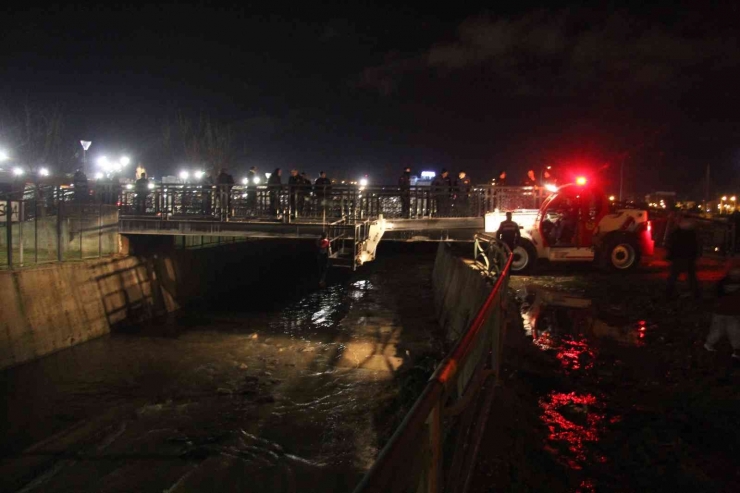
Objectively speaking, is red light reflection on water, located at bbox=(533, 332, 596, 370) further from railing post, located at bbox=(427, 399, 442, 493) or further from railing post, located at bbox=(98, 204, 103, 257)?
railing post, located at bbox=(98, 204, 103, 257)

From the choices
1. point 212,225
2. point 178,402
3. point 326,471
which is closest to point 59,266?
point 212,225

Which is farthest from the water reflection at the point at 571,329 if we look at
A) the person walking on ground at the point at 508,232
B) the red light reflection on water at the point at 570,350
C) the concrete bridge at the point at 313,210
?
the concrete bridge at the point at 313,210

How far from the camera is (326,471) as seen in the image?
747cm

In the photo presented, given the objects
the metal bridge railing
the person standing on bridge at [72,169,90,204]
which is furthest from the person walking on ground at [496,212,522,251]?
the person standing on bridge at [72,169,90,204]

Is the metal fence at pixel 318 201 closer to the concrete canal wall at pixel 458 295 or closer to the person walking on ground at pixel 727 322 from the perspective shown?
the concrete canal wall at pixel 458 295

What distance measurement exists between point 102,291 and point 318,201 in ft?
24.4

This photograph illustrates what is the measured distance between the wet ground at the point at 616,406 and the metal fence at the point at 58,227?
13371mm

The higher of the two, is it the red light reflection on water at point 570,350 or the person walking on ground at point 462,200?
the person walking on ground at point 462,200

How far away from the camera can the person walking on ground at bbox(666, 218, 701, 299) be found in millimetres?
10625

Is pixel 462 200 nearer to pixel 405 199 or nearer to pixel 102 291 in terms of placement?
pixel 405 199

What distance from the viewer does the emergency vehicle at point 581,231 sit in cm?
1627

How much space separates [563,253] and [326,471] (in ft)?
37.7

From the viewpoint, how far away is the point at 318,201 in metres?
18.8

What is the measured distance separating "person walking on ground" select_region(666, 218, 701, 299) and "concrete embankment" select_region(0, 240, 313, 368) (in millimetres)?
14647
